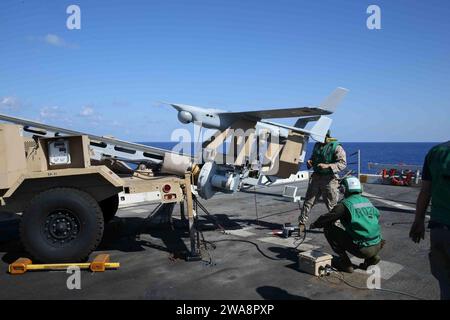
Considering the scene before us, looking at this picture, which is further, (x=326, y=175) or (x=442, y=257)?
(x=326, y=175)

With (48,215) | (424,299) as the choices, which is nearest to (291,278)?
(424,299)

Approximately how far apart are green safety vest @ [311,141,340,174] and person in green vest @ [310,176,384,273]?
84.8 inches

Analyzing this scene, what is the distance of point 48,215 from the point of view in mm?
5312

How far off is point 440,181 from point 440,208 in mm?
234

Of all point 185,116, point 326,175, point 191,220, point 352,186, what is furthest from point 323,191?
point 185,116

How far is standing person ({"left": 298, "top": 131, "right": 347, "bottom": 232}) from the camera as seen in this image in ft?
23.5

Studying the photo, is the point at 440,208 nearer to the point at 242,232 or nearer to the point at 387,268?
the point at 387,268

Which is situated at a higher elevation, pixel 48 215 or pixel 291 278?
pixel 48 215

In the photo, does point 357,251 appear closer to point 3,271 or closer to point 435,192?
point 435,192

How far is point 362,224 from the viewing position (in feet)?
15.7

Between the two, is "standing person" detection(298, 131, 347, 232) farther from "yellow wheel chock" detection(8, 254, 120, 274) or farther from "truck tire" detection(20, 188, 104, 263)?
"truck tire" detection(20, 188, 104, 263)

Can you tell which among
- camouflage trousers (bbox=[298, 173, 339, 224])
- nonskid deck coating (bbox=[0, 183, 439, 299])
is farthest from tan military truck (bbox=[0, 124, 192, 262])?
camouflage trousers (bbox=[298, 173, 339, 224])

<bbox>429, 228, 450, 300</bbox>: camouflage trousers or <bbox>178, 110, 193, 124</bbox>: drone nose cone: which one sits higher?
<bbox>178, 110, 193, 124</bbox>: drone nose cone
